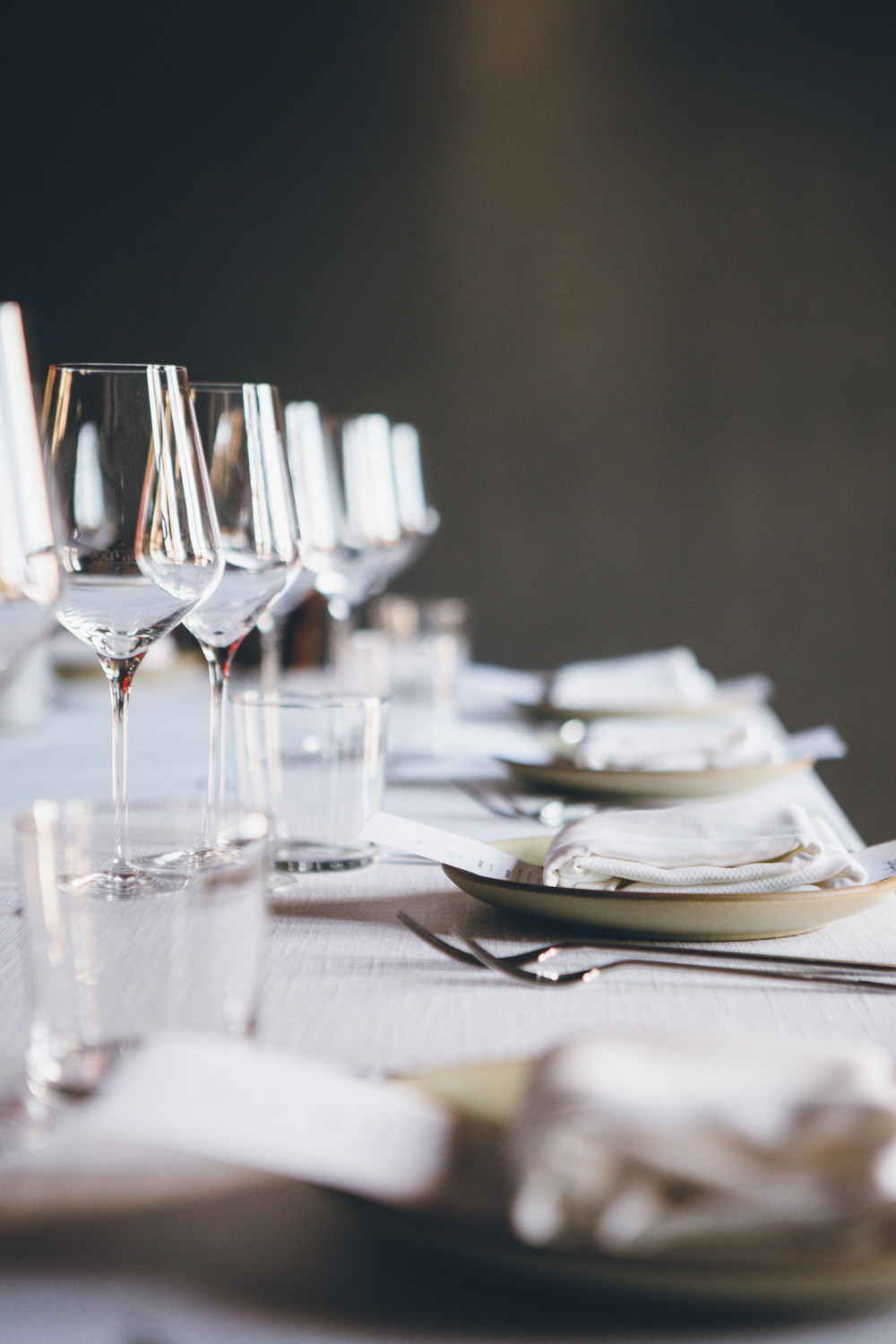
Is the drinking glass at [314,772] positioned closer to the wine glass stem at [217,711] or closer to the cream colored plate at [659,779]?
the wine glass stem at [217,711]

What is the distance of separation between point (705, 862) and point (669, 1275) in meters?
0.42

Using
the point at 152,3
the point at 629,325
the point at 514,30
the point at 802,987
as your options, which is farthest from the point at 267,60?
the point at 802,987

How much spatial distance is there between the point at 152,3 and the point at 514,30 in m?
1.10

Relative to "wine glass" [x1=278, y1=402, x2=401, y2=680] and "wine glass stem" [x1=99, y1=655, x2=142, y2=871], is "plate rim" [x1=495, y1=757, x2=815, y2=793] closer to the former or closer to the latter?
"wine glass" [x1=278, y1=402, x2=401, y2=680]

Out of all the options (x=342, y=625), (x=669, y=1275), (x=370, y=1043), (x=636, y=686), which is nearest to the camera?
(x=669, y=1275)

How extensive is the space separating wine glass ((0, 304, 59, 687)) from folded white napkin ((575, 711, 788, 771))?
695 mm

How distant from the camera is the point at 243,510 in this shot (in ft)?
2.79

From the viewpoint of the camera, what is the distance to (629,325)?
379cm

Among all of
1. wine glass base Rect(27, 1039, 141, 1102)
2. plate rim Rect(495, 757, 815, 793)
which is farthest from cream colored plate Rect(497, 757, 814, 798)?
wine glass base Rect(27, 1039, 141, 1102)

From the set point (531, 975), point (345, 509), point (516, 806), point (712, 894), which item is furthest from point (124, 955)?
point (345, 509)

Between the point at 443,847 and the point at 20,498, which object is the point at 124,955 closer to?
the point at 20,498

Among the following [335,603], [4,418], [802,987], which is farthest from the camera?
[335,603]

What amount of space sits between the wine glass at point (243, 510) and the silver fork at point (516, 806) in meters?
0.29

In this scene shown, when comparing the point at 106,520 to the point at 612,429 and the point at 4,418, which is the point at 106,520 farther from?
the point at 612,429
